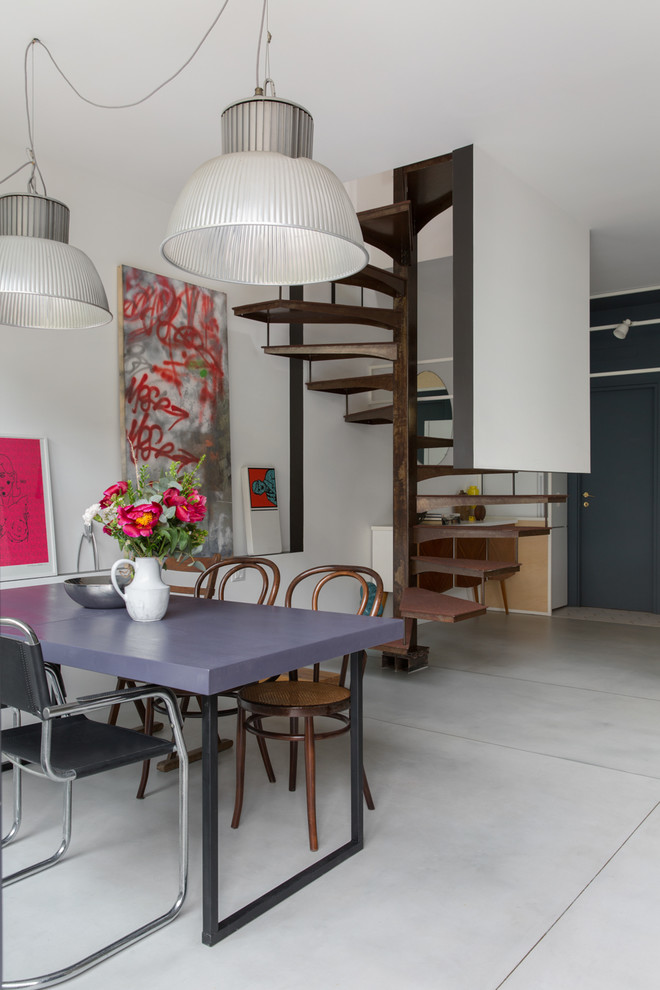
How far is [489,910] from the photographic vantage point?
2316mm

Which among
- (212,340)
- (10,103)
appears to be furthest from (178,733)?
(212,340)

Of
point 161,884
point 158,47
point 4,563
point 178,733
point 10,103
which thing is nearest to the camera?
point 178,733

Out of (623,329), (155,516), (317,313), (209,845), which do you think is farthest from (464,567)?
(623,329)

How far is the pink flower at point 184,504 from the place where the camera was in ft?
9.25

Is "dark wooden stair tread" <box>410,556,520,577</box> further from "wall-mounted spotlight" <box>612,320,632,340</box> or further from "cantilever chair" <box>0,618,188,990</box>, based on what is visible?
"wall-mounted spotlight" <box>612,320,632,340</box>

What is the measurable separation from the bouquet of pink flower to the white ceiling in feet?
6.25

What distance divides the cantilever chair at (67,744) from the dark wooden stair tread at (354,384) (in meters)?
3.36

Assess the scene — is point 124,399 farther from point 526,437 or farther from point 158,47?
point 526,437

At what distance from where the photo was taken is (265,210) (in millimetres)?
1960

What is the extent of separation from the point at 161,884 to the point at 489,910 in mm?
1026

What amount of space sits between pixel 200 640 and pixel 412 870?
3.43ft

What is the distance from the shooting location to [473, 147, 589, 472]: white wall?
461 centimetres

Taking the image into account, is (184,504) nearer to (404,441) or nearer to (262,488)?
(404,441)

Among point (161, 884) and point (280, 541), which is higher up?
point (280, 541)
